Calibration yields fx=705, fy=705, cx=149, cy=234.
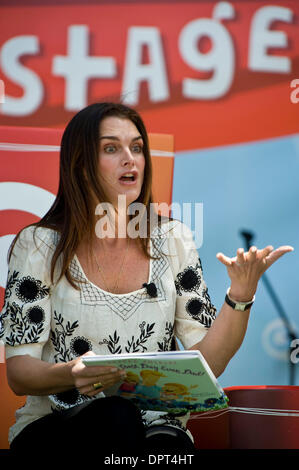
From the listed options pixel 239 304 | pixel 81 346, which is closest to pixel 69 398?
pixel 81 346

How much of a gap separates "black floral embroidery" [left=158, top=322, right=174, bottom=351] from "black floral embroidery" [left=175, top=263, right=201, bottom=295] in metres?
0.10

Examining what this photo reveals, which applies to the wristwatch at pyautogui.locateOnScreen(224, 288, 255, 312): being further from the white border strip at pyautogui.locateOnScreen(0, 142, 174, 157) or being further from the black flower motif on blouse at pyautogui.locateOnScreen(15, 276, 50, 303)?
the white border strip at pyautogui.locateOnScreen(0, 142, 174, 157)

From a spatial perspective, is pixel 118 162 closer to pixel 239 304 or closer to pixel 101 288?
pixel 101 288

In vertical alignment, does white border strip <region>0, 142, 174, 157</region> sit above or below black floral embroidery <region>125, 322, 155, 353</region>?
above

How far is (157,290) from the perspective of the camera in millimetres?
1842

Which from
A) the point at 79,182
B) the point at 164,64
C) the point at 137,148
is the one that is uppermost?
→ the point at 164,64

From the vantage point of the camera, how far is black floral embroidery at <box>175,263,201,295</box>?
1869 millimetres

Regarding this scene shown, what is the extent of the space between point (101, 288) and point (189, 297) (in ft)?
0.76

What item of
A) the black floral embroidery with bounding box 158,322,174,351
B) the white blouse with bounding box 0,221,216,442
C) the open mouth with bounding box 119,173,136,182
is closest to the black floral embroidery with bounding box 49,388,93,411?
the white blouse with bounding box 0,221,216,442

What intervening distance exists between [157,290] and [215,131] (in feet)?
4.41

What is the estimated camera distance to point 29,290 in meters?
1.79

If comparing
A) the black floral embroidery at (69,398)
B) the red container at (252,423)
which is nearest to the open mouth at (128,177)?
the black floral embroidery at (69,398)

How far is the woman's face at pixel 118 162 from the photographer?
186 centimetres

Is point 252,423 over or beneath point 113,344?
beneath
